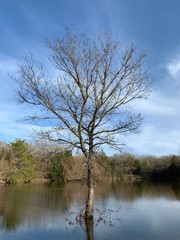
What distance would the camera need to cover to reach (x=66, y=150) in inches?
552

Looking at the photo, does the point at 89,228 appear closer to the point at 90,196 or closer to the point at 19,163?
the point at 90,196

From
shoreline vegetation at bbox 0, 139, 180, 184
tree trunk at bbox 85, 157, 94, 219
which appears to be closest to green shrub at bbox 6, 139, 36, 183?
shoreline vegetation at bbox 0, 139, 180, 184

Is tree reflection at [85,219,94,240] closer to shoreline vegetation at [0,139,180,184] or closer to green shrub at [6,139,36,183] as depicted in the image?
shoreline vegetation at [0,139,180,184]

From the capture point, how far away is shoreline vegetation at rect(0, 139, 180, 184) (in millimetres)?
14234

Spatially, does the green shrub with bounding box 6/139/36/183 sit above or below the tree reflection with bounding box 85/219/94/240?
above

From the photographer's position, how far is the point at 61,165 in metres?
17.9

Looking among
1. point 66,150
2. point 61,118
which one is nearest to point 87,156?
point 66,150

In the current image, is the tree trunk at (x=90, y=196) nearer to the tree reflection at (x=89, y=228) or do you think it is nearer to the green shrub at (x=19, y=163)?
the tree reflection at (x=89, y=228)

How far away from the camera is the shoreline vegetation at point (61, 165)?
14.2m

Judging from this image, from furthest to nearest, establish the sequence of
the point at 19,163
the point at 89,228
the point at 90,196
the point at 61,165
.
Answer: the point at 19,163
the point at 61,165
the point at 90,196
the point at 89,228

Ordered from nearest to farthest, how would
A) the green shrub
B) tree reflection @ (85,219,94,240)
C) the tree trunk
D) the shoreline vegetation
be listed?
tree reflection @ (85,219,94,240) → the tree trunk → the shoreline vegetation → the green shrub

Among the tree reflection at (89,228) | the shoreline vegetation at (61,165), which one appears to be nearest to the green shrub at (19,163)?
the shoreline vegetation at (61,165)

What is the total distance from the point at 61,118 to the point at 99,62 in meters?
3.23

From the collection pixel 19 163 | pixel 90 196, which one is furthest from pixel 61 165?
pixel 19 163
